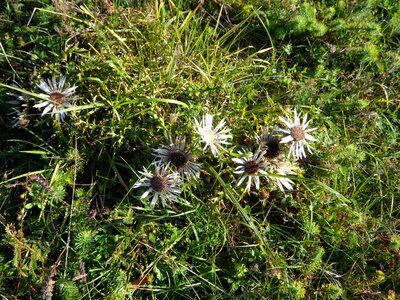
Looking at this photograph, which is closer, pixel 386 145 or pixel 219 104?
pixel 219 104

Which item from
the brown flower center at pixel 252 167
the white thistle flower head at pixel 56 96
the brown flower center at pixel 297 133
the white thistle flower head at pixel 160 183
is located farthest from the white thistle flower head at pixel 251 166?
the white thistle flower head at pixel 56 96

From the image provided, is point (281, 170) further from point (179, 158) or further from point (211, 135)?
point (179, 158)

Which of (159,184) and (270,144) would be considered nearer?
(159,184)

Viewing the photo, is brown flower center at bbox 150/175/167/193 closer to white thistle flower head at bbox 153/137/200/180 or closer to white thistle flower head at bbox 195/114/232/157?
white thistle flower head at bbox 153/137/200/180

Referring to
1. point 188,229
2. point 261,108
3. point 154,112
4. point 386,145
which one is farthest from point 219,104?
point 386,145

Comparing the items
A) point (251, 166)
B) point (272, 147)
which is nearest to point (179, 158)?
point (251, 166)

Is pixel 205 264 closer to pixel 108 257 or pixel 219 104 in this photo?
pixel 108 257

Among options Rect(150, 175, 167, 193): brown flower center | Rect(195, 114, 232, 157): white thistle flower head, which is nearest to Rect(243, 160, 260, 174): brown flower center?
Rect(195, 114, 232, 157): white thistle flower head
